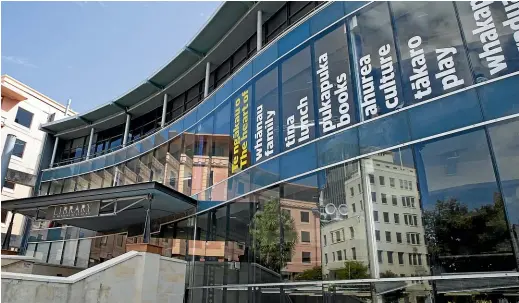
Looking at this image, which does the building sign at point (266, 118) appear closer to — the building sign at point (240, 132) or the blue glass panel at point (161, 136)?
the building sign at point (240, 132)

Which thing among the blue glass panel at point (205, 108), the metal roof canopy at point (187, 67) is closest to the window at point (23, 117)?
the metal roof canopy at point (187, 67)

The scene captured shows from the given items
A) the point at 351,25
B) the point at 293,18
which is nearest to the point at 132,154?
the point at 293,18

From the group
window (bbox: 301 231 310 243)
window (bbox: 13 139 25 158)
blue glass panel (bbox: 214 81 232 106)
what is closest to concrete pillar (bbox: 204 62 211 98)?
blue glass panel (bbox: 214 81 232 106)

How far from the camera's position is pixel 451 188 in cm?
877

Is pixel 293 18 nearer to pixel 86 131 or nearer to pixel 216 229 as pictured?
Result: pixel 216 229

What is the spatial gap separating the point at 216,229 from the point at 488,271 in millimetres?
10443

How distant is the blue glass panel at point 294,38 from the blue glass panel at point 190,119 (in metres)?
7.21

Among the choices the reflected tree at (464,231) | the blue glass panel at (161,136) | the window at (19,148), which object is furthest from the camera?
the window at (19,148)

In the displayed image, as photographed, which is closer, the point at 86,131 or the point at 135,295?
the point at 135,295

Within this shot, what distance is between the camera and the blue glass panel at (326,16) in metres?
12.7

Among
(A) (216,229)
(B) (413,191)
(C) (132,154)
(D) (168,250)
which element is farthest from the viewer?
(C) (132,154)

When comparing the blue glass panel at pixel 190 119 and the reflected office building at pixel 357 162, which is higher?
the blue glass panel at pixel 190 119

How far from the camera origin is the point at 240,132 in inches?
622

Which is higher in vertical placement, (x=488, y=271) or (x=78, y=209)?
(x=78, y=209)
